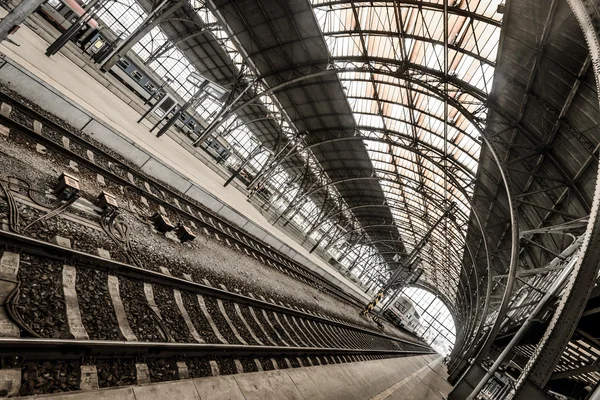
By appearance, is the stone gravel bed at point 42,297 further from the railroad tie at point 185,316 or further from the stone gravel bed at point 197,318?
the stone gravel bed at point 197,318

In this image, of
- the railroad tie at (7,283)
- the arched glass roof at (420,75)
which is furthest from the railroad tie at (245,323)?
the arched glass roof at (420,75)

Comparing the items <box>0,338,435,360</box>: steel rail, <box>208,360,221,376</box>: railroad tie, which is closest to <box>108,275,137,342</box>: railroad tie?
<box>0,338,435,360</box>: steel rail

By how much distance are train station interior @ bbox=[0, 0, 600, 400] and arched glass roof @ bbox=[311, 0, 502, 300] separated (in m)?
0.14

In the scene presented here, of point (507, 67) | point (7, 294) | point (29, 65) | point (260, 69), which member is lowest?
point (7, 294)

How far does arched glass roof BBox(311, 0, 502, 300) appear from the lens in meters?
15.2

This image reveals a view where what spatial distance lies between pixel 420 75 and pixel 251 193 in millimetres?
17321

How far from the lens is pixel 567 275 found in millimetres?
7773

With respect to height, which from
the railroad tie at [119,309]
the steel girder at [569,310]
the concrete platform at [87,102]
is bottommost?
the railroad tie at [119,309]

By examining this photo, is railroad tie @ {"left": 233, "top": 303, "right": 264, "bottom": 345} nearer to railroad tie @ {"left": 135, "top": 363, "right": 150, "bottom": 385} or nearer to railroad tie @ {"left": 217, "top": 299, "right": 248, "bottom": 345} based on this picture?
railroad tie @ {"left": 217, "top": 299, "right": 248, "bottom": 345}

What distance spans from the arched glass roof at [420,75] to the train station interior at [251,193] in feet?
0.45

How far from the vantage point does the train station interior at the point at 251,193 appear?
428 centimetres

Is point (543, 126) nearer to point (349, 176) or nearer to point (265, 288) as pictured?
point (265, 288)

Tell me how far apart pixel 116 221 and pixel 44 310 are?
135 inches

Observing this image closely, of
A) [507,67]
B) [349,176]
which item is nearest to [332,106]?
[349,176]
